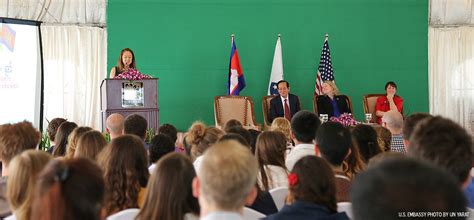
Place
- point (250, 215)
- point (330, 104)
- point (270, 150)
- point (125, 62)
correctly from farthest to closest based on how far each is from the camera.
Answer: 1. point (330, 104)
2. point (125, 62)
3. point (270, 150)
4. point (250, 215)

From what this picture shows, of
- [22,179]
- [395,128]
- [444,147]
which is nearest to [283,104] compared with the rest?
[395,128]

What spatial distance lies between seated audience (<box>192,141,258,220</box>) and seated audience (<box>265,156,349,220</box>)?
0.34 m

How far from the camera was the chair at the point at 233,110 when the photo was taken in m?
8.73

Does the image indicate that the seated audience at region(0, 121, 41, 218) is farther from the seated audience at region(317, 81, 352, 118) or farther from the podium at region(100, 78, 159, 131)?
the seated audience at region(317, 81, 352, 118)

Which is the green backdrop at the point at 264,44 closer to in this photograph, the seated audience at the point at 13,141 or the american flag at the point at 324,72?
the american flag at the point at 324,72

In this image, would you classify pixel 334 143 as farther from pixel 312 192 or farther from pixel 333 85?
pixel 333 85

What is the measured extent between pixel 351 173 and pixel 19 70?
5528mm

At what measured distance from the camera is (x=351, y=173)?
3.42 meters

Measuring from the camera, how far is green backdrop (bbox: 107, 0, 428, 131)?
30.9 feet

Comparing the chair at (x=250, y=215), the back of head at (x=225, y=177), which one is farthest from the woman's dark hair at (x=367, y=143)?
the back of head at (x=225, y=177)

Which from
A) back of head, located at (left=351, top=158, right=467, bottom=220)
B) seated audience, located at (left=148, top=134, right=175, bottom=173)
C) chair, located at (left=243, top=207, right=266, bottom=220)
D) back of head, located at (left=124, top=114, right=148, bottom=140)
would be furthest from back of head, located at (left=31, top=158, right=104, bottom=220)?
back of head, located at (left=124, top=114, right=148, bottom=140)

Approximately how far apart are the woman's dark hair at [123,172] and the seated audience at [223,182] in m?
0.86

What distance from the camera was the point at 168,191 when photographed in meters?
2.06

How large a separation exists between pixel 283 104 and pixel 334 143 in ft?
17.9
